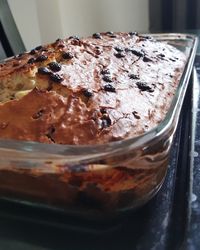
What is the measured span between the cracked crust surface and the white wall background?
100cm

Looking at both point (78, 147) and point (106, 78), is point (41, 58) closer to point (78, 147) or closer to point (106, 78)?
point (106, 78)

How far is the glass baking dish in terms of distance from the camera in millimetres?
525

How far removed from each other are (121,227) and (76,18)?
176cm

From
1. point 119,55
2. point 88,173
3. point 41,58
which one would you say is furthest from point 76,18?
point 88,173

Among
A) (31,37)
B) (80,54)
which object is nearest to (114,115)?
(80,54)

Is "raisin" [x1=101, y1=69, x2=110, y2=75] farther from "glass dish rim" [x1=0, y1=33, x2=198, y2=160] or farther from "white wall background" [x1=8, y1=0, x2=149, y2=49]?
"white wall background" [x1=8, y1=0, x2=149, y2=49]

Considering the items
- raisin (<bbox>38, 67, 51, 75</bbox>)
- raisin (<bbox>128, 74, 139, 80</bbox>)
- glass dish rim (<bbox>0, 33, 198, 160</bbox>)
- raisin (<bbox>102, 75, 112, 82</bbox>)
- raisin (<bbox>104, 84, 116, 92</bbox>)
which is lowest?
raisin (<bbox>128, 74, 139, 80</bbox>)

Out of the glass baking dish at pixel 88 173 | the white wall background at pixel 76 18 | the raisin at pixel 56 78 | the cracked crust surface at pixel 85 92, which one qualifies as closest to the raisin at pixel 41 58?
the cracked crust surface at pixel 85 92

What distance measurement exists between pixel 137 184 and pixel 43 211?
0.50ft

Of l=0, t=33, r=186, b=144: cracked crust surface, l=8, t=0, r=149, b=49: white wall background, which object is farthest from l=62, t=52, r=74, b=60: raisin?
l=8, t=0, r=149, b=49: white wall background

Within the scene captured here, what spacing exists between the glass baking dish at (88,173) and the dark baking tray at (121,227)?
2 centimetres

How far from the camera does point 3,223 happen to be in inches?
24.1

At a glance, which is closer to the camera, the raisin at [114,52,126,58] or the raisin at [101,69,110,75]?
the raisin at [101,69,110,75]

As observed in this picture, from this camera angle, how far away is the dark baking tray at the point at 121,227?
1.84 ft
